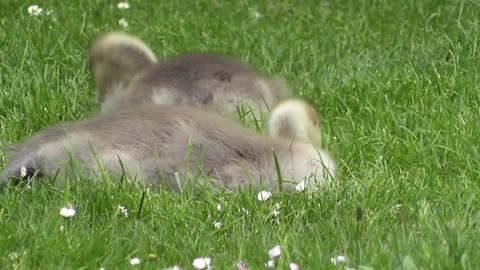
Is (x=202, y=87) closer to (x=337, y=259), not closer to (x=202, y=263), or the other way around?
(x=202, y=263)

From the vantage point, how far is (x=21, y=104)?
19.2 ft

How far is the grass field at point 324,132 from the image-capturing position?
384 cm

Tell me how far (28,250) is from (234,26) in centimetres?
394

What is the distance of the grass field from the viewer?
384 centimetres

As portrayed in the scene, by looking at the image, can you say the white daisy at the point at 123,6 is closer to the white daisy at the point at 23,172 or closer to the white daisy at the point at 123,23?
the white daisy at the point at 123,23

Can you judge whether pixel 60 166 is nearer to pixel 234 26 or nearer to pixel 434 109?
pixel 434 109

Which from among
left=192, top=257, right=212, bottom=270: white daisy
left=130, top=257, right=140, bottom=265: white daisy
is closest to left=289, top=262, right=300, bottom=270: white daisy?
left=192, top=257, right=212, bottom=270: white daisy

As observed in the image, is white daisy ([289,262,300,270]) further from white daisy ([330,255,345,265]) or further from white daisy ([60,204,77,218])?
white daisy ([60,204,77,218])

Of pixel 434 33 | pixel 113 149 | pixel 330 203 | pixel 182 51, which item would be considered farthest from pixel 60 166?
pixel 434 33

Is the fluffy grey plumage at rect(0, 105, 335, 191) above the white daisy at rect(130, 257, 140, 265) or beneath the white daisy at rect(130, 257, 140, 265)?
beneath

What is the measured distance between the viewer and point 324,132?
18.5ft

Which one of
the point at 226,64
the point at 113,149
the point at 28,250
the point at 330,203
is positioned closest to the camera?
the point at 28,250

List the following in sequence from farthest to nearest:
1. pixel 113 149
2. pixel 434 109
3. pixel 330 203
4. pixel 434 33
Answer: pixel 434 33 → pixel 434 109 → pixel 113 149 → pixel 330 203

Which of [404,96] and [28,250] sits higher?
[28,250]
